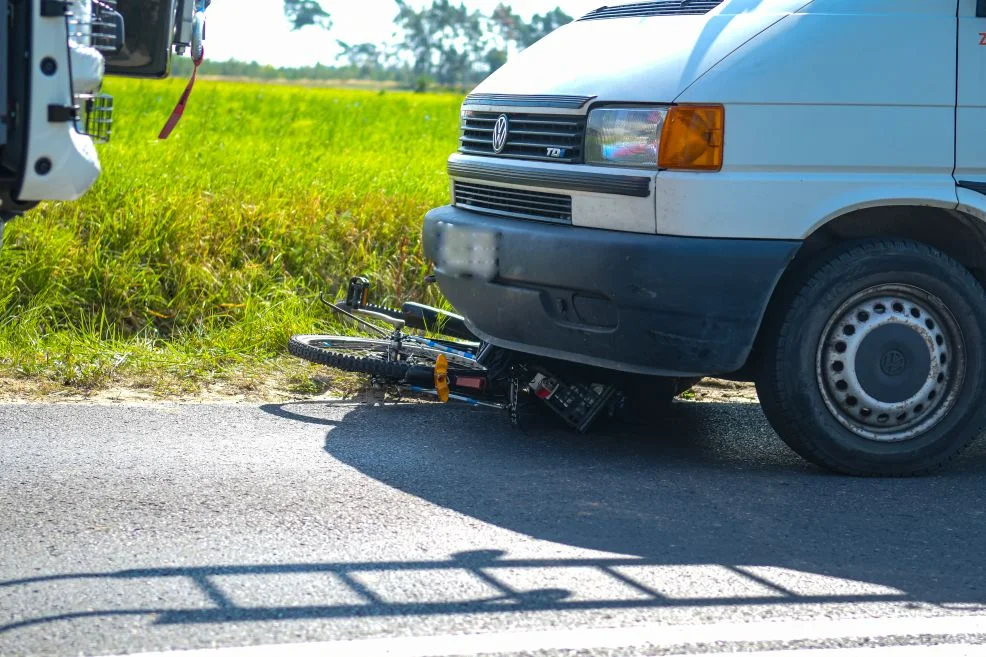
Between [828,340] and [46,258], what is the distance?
431 centimetres

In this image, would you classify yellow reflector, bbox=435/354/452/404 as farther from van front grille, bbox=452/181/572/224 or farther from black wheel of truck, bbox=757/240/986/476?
black wheel of truck, bbox=757/240/986/476

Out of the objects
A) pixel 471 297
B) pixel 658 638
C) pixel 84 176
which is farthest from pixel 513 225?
pixel 658 638

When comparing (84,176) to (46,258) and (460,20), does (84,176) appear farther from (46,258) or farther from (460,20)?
(460,20)

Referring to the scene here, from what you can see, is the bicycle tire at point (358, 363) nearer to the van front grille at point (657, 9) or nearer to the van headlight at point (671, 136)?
the van headlight at point (671, 136)

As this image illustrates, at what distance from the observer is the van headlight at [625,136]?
15.3 ft

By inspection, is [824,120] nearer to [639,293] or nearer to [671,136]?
[671,136]

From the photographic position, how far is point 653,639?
3162 mm

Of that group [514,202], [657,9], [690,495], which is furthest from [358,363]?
[657,9]

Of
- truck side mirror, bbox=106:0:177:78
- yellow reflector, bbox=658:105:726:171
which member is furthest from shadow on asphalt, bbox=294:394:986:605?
truck side mirror, bbox=106:0:177:78

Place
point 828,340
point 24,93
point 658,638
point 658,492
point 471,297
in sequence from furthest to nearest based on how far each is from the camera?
point 471,297, point 828,340, point 658,492, point 24,93, point 658,638

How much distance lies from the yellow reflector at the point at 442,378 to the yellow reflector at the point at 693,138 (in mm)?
1409

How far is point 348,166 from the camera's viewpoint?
38.0 feet

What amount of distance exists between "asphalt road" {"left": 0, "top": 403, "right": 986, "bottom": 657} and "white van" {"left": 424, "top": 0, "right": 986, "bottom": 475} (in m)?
0.36

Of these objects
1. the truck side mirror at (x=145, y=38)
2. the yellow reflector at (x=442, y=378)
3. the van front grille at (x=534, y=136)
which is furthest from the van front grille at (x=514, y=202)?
the truck side mirror at (x=145, y=38)
